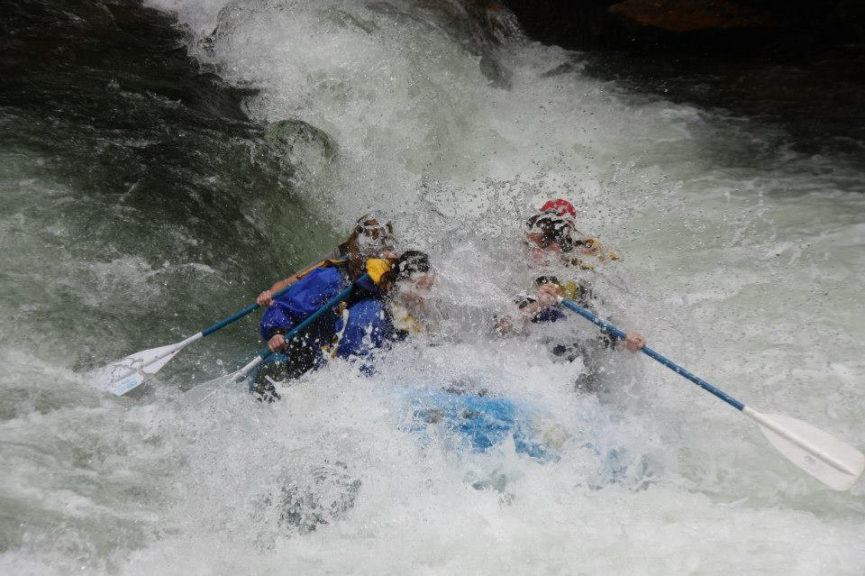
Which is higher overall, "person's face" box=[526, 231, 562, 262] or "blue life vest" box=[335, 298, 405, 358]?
"person's face" box=[526, 231, 562, 262]

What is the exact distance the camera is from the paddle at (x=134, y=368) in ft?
11.7

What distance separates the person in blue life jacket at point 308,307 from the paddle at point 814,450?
6.50 feet

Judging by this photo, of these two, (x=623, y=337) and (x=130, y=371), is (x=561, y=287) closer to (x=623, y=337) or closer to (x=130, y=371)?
(x=623, y=337)

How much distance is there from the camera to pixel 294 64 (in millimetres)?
6855

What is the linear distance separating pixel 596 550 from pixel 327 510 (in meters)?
1.15

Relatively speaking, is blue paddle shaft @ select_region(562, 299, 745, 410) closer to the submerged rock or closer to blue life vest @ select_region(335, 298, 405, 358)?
blue life vest @ select_region(335, 298, 405, 358)

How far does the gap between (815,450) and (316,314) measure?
247 cm

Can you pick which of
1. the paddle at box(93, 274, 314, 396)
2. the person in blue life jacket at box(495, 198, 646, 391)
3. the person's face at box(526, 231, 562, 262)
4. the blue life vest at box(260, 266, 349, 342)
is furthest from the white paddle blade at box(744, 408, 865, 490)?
the paddle at box(93, 274, 314, 396)

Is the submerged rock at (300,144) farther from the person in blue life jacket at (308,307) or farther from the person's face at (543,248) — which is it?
the person's face at (543,248)

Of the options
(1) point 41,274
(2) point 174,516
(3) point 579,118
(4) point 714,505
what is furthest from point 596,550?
(3) point 579,118

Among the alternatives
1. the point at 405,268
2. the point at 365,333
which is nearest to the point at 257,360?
the point at 365,333

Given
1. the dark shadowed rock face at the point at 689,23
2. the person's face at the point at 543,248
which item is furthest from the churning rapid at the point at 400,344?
the dark shadowed rock face at the point at 689,23

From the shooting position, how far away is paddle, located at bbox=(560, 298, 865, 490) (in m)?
3.11

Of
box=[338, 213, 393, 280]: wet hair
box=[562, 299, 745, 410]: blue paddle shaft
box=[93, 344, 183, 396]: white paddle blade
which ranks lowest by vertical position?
box=[93, 344, 183, 396]: white paddle blade
